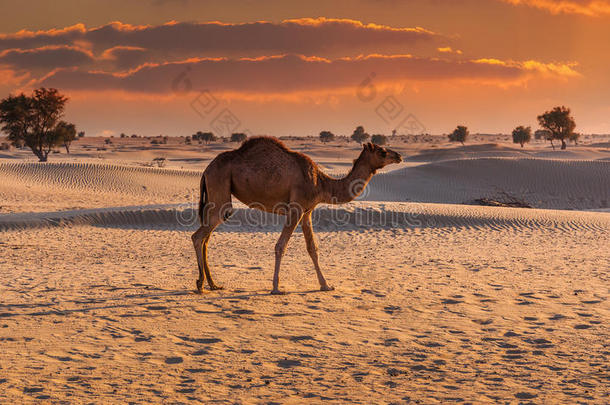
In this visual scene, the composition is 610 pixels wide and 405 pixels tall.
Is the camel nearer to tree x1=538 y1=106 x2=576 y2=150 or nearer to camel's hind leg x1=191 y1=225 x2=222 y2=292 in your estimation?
camel's hind leg x1=191 y1=225 x2=222 y2=292

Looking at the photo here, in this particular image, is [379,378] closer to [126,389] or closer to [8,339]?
[126,389]

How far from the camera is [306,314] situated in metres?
→ 8.44

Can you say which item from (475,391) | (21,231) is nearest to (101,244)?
(21,231)

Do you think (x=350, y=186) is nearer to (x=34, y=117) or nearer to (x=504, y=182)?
(x=504, y=182)

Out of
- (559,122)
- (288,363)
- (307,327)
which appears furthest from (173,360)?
(559,122)

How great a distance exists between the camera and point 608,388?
5.73 metres

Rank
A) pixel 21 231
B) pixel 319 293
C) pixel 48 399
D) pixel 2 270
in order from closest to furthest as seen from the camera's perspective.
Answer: pixel 48 399 < pixel 319 293 < pixel 2 270 < pixel 21 231

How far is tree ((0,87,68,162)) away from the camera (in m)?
49.5

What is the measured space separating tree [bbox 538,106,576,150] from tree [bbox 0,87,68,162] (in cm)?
6177

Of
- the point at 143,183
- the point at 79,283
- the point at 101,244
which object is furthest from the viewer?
the point at 143,183

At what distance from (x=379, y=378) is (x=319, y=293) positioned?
3913 mm

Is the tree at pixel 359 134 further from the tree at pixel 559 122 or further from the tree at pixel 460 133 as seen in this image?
the tree at pixel 559 122

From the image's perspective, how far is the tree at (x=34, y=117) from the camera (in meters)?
49.5

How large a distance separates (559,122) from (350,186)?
7883 cm
